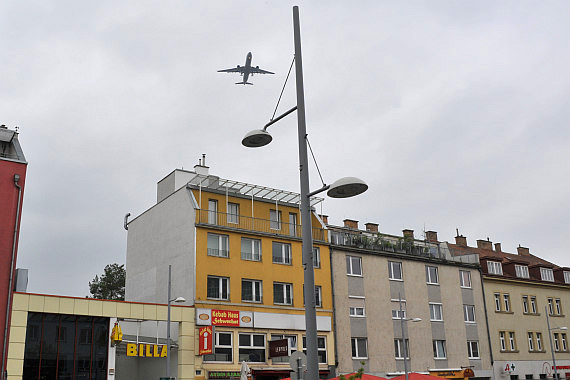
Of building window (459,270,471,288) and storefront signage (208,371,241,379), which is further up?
building window (459,270,471,288)

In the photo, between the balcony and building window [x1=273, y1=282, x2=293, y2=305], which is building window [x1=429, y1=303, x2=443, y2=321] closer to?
the balcony

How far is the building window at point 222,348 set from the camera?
115 feet

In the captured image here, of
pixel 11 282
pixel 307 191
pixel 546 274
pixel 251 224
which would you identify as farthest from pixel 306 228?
pixel 546 274

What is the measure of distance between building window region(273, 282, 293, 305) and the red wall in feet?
51.5

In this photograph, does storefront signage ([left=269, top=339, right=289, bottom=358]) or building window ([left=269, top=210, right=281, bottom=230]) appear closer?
storefront signage ([left=269, top=339, right=289, bottom=358])

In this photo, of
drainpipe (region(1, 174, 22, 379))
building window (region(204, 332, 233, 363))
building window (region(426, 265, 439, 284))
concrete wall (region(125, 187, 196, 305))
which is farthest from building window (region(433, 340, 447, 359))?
drainpipe (region(1, 174, 22, 379))

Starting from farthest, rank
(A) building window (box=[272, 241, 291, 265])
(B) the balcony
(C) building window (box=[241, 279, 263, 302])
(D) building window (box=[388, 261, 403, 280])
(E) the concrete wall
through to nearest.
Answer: (D) building window (box=[388, 261, 403, 280]) < (A) building window (box=[272, 241, 291, 265]) < (B) the balcony < (C) building window (box=[241, 279, 263, 302]) < (E) the concrete wall

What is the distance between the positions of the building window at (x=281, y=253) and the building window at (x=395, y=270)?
329 inches

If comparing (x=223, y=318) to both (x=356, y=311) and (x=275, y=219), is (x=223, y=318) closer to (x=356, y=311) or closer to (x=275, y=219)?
(x=275, y=219)

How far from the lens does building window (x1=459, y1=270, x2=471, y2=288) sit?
48375mm

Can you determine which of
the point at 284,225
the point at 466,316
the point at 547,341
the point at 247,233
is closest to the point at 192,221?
the point at 247,233

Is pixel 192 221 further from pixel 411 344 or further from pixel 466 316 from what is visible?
pixel 466 316

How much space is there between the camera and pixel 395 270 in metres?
44.8

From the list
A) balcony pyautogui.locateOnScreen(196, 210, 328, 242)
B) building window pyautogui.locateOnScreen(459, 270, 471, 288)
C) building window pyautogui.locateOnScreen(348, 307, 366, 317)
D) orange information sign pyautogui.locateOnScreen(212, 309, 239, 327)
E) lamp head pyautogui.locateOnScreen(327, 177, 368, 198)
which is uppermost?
balcony pyautogui.locateOnScreen(196, 210, 328, 242)
